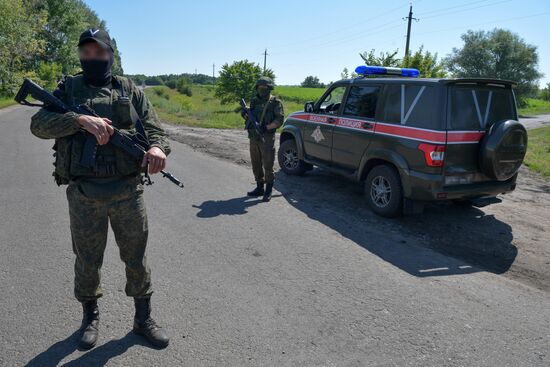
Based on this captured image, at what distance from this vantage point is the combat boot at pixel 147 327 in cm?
271

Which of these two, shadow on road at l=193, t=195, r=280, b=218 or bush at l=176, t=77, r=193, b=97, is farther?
bush at l=176, t=77, r=193, b=97

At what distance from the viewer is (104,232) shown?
8.90 feet

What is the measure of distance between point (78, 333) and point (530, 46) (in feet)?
209

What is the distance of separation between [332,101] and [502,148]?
2922 mm

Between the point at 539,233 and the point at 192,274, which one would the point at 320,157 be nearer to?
the point at 539,233

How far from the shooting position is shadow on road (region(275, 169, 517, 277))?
433 centimetres

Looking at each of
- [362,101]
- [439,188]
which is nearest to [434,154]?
[439,188]

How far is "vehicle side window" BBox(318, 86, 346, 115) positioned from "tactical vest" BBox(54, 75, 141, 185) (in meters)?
4.75

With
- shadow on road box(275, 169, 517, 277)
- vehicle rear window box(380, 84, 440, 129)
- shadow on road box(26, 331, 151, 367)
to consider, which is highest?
vehicle rear window box(380, 84, 440, 129)

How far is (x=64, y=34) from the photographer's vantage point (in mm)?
53125

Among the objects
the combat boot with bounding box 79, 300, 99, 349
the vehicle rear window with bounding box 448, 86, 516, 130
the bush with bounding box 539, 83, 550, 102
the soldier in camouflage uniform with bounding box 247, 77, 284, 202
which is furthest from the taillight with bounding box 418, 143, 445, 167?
the bush with bounding box 539, 83, 550, 102

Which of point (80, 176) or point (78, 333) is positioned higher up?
point (80, 176)

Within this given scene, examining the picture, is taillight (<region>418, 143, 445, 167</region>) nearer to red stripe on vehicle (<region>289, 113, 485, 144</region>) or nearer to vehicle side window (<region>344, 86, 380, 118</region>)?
red stripe on vehicle (<region>289, 113, 485, 144</region>)

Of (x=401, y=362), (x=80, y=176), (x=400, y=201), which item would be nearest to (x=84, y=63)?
(x=80, y=176)
